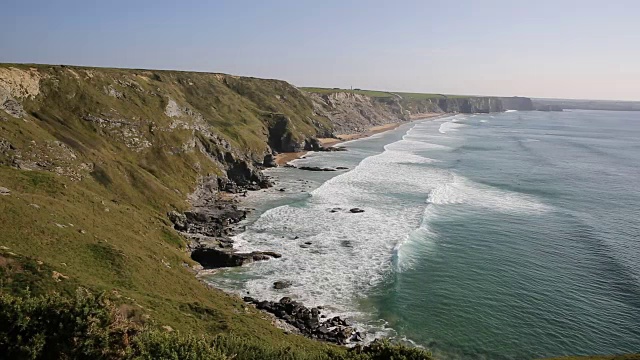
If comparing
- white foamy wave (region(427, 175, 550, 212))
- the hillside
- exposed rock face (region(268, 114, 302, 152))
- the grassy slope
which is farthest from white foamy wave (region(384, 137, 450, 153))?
the grassy slope

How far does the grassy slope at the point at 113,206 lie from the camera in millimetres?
33250

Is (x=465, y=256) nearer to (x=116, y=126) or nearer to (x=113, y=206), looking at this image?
(x=113, y=206)

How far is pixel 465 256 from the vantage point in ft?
182

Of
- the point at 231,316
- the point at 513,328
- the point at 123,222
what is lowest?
the point at 513,328

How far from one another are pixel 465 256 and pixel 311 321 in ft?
80.0

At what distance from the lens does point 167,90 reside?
341ft

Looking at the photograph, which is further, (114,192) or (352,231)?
(352,231)

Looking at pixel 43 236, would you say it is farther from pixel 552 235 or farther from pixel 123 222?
pixel 552 235

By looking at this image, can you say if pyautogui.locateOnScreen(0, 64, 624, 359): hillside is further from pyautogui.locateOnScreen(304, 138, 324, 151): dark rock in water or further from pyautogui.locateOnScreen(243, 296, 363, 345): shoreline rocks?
pyautogui.locateOnScreen(304, 138, 324, 151): dark rock in water

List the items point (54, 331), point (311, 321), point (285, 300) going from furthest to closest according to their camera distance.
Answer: point (285, 300), point (311, 321), point (54, 331)

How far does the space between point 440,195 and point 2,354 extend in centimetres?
7467

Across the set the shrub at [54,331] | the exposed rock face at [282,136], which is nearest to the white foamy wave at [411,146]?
the exposed rock face at [282,136]

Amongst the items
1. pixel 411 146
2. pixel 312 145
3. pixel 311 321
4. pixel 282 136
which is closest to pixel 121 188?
pixel 311 321

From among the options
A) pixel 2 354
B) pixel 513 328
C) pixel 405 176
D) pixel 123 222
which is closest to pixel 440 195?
pixel 405 176
